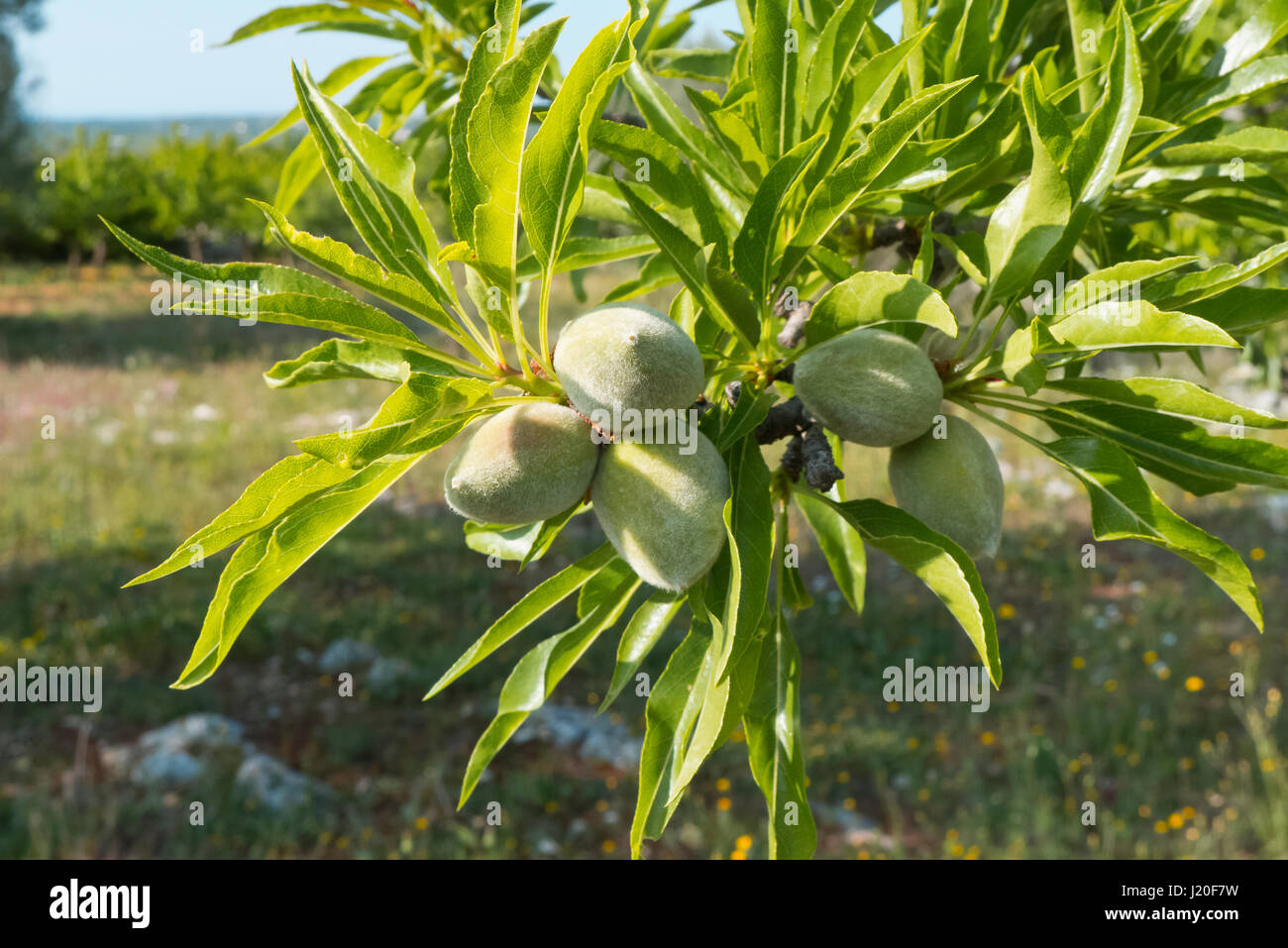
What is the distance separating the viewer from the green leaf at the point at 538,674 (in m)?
0.90

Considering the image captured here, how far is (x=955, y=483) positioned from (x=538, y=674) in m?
0.40

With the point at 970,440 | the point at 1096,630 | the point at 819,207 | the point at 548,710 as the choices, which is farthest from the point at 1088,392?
the point at 1096,630

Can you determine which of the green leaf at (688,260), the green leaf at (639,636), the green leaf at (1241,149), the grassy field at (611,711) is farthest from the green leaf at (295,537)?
the grassy field at (611,711)

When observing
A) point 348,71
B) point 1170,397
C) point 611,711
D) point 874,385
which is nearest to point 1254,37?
point 1170,397

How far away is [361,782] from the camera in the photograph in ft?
10.8

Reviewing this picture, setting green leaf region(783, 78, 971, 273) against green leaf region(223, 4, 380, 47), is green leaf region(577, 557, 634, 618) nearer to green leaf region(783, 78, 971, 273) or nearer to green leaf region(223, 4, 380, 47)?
green leaf region(783, 78, 971, 273)

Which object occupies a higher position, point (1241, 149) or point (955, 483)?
point (1241, 149)

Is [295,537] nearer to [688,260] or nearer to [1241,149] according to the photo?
[688,260]

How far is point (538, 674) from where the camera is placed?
0.92m

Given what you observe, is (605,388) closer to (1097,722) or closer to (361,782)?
(361,782)

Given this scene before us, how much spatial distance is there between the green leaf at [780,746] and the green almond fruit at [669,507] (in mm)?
204

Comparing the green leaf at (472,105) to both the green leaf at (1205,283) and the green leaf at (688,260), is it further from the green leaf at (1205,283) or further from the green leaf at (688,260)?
the green leaf at (1205,283)

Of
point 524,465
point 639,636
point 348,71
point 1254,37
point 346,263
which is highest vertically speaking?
point 348,71

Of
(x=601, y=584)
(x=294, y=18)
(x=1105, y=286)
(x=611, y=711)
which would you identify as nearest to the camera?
(x=1105, y=286)
